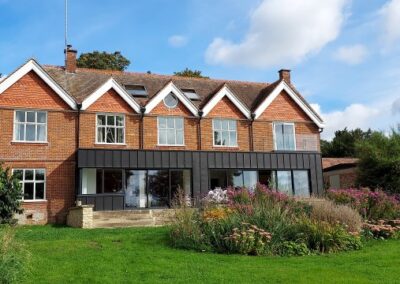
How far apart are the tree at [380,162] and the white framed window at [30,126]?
17.5 metres

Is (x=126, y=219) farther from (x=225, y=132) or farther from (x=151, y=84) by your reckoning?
Result: (x=151, y=84)

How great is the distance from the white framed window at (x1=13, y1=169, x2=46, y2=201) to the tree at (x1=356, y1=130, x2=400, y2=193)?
17.4 m

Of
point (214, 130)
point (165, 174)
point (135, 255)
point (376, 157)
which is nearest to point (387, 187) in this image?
point (376, 157)

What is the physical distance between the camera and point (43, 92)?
78.6 feet

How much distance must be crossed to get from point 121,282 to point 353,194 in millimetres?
11601

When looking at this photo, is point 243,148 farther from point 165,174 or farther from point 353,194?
point 353,194

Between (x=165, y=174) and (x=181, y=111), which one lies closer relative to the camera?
(x=165, y=174)

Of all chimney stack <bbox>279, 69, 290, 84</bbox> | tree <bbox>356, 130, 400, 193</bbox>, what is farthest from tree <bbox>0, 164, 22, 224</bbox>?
chimney stack <bbox>279, 69, 290, 84</bbox>

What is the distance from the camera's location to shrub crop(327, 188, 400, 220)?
16.8 m

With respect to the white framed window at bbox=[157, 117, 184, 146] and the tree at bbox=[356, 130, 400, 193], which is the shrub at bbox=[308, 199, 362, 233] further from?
the white framed window at bbox=[157, 117, 184, 146]

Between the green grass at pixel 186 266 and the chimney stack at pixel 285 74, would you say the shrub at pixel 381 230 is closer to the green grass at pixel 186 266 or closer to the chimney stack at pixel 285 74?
the green grass at pixel 186 266

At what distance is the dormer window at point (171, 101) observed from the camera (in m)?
26.5

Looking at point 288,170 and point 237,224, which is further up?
point 288,170

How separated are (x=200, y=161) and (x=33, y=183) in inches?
335
